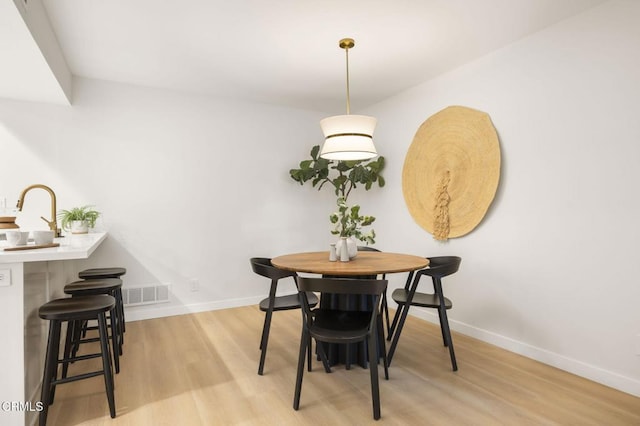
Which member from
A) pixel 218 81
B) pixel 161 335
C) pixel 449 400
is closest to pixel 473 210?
pixel 449 400

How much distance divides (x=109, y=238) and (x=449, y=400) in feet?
11.7

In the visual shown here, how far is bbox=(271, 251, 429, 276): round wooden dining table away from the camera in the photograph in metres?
2.36

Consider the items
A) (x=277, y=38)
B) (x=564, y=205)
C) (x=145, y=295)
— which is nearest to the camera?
(x=564, y=205)

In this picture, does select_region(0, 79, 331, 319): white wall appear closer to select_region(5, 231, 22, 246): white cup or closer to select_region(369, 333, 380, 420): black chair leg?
select_region(5, 231, 22, 246): white cup

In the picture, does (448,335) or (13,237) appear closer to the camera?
(13,237)

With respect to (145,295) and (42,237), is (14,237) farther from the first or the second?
(145,295)

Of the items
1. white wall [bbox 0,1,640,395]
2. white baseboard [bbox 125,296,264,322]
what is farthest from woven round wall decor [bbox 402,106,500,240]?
white baseboard [bbox 125,296,264,322]

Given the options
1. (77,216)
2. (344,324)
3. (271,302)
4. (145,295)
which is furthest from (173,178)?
(344,324)

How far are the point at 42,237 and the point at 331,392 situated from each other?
204 centimetres

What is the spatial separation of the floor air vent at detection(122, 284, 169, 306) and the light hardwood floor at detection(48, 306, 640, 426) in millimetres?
852

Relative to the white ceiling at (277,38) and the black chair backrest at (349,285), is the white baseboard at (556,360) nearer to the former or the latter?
the black chair backrest at (349,285)

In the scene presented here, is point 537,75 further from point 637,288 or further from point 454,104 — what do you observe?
point 637,288

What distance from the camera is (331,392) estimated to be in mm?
2375

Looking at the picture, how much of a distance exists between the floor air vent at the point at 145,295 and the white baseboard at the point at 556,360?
3146mm
